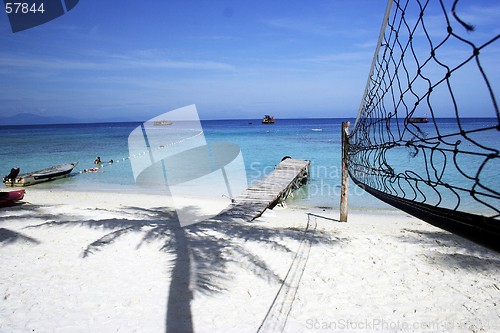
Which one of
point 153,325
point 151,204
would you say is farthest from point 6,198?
point 153,325

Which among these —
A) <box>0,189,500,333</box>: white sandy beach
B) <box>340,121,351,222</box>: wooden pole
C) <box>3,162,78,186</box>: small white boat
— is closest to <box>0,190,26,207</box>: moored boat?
<box>0,189,500,333</box>: white sandy beach

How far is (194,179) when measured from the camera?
17.9 metres

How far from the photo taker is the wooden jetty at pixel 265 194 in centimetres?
920

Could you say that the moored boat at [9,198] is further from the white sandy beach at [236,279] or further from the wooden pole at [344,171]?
the wooden pole at [344,171]

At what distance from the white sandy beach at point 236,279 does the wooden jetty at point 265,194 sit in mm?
1037

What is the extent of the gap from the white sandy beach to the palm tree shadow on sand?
0.02 metres

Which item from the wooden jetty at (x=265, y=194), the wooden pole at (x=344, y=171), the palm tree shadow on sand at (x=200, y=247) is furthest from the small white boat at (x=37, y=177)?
the wooden pole at (x=344, y=171)

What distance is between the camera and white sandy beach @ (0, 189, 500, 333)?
4.37 meters

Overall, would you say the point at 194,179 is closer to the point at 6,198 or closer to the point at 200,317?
the point at 6,198

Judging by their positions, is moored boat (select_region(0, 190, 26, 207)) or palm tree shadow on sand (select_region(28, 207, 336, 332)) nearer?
palm tree shadow on sand (select_region(28, 207, 336, 332))

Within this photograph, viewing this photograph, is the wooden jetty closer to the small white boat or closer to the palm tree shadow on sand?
the palm tree shadow on sand

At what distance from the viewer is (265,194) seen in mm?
11211

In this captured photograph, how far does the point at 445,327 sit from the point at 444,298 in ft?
2.31

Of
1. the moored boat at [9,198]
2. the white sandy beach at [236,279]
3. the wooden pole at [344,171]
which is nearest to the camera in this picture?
the white sandy beach at [236,279]
